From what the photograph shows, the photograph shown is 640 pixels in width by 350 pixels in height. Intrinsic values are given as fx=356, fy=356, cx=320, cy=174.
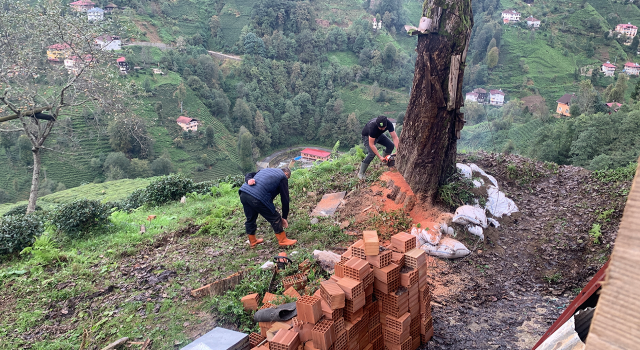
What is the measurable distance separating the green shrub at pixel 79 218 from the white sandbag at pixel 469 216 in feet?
21.9

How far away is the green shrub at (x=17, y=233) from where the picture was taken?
20.5 feet

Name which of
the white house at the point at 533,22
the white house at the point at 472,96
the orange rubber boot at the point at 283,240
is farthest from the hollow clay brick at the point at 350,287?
the white house at the point at 533,22

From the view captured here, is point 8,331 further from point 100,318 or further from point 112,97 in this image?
point 112,97

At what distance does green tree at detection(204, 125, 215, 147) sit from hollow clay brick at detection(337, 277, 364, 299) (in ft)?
128

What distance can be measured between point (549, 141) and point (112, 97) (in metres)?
19.8

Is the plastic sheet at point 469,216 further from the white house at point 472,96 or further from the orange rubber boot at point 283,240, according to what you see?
the white house at point 472,96

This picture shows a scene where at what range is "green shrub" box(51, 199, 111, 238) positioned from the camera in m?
6.86

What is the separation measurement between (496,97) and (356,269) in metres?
48.5

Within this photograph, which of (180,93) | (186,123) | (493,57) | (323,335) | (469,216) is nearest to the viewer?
(323,335)

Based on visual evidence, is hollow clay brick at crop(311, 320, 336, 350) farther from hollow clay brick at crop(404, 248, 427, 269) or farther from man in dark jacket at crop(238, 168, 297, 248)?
man in dark jacket at crop(238, 168, 297, 248)

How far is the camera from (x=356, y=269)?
3.07m

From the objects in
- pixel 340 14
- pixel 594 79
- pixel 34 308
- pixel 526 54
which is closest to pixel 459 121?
pixel 34 308

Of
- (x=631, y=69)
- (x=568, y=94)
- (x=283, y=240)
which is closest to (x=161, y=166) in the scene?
(x=283, y=240)

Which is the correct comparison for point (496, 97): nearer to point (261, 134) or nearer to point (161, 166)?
point (261, 134)
